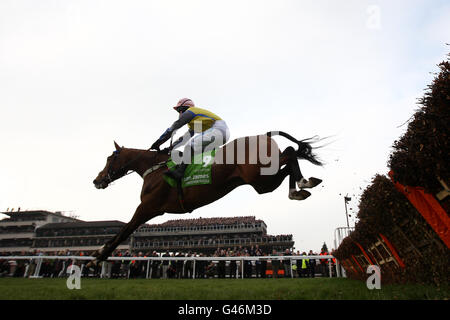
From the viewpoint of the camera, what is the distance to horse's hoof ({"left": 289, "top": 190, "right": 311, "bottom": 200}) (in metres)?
5.16

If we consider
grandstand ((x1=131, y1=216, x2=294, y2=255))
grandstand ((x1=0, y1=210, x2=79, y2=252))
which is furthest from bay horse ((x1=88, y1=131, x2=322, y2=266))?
grandstand ((x1=0, y1=210, x2=79, y2=252))

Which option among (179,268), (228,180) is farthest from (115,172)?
(179,268)

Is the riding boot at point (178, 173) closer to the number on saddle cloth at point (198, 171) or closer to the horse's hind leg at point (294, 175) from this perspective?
the number on saddle cloth at point (198, 171)

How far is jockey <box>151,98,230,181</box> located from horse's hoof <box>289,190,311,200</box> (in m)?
1.74

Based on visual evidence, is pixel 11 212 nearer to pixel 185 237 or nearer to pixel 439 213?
pixel 185 237

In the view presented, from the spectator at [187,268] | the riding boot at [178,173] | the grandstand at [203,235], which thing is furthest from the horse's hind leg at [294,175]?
the grandstand at [203,235]

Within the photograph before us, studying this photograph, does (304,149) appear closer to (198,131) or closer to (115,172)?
(198,131)

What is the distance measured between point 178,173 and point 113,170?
2.28m

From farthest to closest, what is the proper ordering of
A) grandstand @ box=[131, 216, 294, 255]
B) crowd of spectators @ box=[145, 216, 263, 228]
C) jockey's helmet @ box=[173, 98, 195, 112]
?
crowd of spectators @ box=[145, 216, 263, 228]
grandstand @ box=[131, 216, 294, 255]
jockey's helmet @ box=[173, 98, 195, 112]

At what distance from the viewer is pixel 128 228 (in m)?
6.03

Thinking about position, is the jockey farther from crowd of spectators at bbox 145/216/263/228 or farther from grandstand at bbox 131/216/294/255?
crowd of spectators at bbox 145/216/263/228

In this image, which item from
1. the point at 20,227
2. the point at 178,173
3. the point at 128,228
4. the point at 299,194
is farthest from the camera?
the point at 20,227

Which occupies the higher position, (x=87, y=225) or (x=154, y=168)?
(x=87, y=225)

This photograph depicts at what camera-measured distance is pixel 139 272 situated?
18531mm
